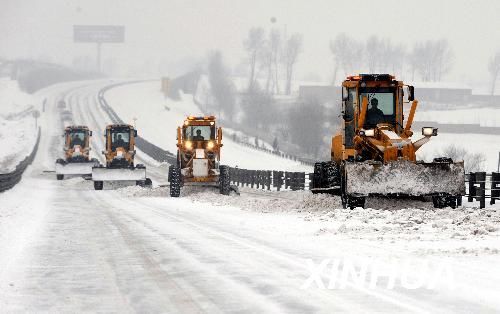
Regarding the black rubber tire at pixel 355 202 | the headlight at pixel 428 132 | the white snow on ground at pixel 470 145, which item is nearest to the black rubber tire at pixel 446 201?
the headlight at pixel 428 132

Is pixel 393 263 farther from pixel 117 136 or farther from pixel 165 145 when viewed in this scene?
pixel 165 145

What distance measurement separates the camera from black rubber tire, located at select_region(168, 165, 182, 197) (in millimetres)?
30453

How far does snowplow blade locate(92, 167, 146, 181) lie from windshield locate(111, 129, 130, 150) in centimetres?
345

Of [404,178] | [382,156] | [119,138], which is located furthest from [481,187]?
[119,138]

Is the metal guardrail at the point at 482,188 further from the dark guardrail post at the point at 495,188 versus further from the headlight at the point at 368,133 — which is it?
the headlight at the point at 368,133

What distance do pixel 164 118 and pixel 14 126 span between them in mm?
25091

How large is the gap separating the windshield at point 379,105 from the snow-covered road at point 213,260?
2698 mm

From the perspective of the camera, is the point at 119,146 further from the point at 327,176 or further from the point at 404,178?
the point at 404,178

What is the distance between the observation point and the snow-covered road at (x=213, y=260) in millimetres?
8031

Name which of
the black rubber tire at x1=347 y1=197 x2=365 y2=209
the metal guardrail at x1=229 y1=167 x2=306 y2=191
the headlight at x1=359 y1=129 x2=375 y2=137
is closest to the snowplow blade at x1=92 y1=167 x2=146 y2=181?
the metal guardrail at x1=229 y1=167 x2=306 y2=191

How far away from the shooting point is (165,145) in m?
90.8

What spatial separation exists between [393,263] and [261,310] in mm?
3827

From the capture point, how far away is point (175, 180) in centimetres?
3053

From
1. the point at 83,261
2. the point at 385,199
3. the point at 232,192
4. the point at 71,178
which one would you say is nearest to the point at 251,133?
the point at 71,178
